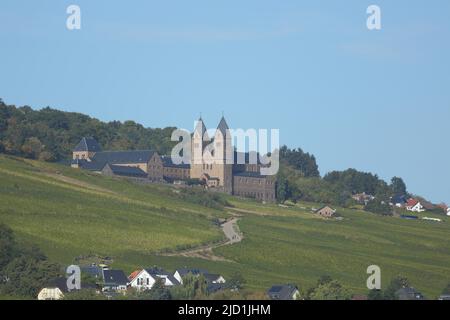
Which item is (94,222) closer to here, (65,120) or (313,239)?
(313,239)

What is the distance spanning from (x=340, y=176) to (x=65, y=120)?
37578 millimetres

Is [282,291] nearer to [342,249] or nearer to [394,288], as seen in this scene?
[394,288]

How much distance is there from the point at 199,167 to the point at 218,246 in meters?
49.1

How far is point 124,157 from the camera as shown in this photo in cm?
12912

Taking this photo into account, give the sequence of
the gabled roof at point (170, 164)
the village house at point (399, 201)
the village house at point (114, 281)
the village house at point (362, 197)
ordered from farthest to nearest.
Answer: the village house at point (399, 201), the village house at point (362, 197), the gabled roof at point (170, 164), the village house at point (114, 281)

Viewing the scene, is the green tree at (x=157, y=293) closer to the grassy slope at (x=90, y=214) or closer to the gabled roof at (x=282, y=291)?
the gabled roof at (x=282, y=291)

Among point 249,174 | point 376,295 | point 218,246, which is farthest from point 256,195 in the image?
point 376,295

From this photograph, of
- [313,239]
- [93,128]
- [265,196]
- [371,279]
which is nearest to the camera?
[371,279]

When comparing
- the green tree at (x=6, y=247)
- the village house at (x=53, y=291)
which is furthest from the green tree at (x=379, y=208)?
the village house at (x=53, y=291)

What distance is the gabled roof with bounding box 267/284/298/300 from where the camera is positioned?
59.4 metres

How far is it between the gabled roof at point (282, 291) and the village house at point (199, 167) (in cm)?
6133

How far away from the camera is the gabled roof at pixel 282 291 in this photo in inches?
2338

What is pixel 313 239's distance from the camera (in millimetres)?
90812
